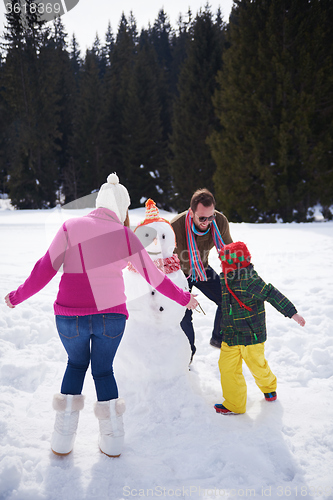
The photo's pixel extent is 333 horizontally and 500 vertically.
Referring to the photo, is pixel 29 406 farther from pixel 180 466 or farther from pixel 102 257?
pixel 102 257

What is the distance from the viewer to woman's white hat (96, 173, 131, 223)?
2.22 meters

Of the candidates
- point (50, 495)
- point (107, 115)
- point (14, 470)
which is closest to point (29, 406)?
point (14, 470)

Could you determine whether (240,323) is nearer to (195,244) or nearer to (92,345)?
(195,244)

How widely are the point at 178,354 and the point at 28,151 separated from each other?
68.4ft

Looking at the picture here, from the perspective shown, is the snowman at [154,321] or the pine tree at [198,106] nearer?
the snowman at [154,321]

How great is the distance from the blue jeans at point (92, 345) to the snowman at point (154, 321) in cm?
56

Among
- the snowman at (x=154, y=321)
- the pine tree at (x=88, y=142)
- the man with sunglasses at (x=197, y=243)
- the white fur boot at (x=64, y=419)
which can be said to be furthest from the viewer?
the pine tree at (x=88, y=142)

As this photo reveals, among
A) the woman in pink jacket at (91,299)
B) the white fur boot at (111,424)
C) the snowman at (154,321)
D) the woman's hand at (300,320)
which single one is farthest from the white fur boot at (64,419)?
the woman's hand at (300,320)

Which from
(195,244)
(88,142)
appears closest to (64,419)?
(195,244)

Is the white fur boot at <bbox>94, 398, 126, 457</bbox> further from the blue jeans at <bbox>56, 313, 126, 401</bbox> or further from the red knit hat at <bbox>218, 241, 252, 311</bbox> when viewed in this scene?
the red knit hat at <bbox>218, 241, 252, 311</bbox>

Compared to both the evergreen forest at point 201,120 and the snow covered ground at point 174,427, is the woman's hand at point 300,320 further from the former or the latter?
the evergreen forest at point 201,120

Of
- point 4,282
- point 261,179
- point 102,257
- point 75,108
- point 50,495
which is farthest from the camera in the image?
point 75,108

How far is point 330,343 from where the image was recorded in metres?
3.63

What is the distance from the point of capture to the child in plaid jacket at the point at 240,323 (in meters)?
2.58
